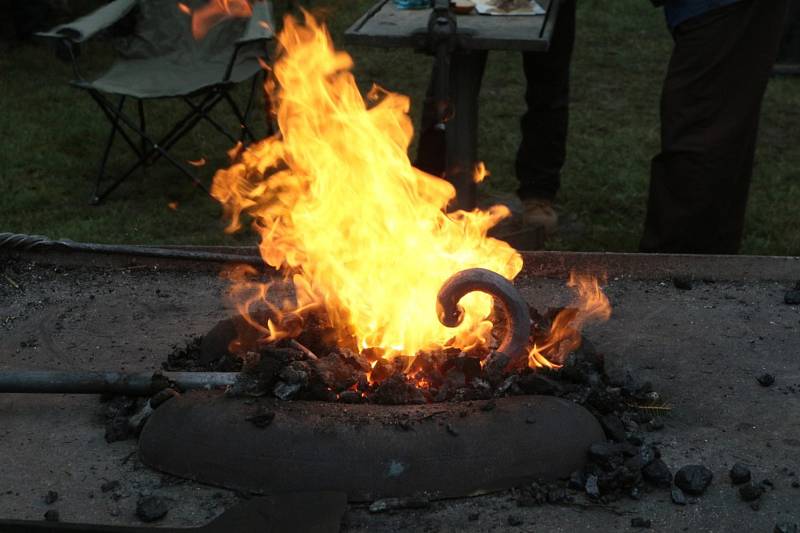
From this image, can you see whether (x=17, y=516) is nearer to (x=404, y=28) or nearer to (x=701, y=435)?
(x=701, y=435)

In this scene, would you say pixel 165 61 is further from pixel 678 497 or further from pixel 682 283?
pixel 678 497

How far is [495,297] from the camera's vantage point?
317 centimetres

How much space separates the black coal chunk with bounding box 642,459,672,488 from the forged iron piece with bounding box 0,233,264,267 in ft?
6.64

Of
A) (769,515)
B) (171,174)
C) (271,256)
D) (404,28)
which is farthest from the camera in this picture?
(171,174)

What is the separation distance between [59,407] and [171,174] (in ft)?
12.6

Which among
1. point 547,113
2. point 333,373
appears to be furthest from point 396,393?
point 547,113

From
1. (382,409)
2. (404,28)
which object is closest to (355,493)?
(382,409)

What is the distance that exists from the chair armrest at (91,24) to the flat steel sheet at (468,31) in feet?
7.47

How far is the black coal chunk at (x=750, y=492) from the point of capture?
2.86 metres

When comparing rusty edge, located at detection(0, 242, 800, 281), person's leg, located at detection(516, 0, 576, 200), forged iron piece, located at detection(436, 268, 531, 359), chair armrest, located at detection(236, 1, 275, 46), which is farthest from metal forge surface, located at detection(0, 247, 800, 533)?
chair armrest, located at detection(236, 1, 275, 46)

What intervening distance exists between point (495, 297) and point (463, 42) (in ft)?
5.48

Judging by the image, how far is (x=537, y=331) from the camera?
137 inches

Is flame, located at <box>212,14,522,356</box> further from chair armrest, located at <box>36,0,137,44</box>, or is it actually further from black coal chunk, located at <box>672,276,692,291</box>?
chair armrest, located at <box>36,0,137,44</box>

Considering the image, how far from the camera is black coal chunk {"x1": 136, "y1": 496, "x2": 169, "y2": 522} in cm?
280
